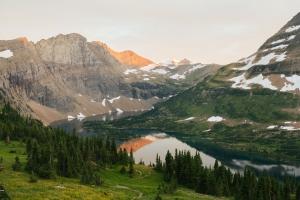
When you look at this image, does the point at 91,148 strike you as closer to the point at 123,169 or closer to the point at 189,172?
the point at 123,169

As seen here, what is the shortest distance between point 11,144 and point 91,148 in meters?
29.1

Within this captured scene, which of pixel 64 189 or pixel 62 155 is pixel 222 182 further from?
pixel 64 189

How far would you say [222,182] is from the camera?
145 m

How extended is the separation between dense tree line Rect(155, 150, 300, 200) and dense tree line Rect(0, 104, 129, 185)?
637 inches

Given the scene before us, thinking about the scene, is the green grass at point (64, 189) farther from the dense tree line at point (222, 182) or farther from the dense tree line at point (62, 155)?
the dense tree line at point (222, 182)

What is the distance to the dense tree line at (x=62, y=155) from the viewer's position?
108438 millimetres

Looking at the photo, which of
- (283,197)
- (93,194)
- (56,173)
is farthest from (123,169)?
(93,194)

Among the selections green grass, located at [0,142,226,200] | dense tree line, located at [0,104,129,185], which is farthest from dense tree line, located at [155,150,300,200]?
dense tree line, located at [0,104,129,185]

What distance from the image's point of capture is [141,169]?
158750mm

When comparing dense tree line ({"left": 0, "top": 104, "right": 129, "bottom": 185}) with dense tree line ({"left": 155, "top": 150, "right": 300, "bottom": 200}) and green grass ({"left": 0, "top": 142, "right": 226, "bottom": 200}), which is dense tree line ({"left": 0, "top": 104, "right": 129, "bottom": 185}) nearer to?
green grass ({"left": 0, "top": 142, "right": 226, "bottom": 200})

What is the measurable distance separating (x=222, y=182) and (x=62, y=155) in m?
53.8

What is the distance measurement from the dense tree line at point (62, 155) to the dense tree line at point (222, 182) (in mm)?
16181

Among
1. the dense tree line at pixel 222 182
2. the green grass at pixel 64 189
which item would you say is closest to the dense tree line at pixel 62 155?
the green grass at pixel 64 189

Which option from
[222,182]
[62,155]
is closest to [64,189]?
[62,155]
